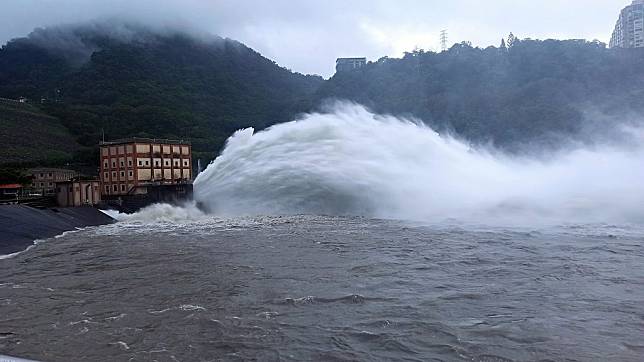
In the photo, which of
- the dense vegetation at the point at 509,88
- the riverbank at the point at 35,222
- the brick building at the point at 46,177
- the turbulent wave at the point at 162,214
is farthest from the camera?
the dense vegetation at the point at 509,88

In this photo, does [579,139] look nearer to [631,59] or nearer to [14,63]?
[631,59]

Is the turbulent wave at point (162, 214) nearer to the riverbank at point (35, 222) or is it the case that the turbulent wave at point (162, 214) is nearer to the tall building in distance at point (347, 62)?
the riverbank at point (35, 222)

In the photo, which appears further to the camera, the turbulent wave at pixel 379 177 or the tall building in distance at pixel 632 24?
the tall building in distance at pixel 632 24

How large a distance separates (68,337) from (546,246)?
1365 centimetres

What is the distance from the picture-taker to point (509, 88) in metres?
107

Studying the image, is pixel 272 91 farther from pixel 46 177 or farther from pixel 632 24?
pixel 632 24

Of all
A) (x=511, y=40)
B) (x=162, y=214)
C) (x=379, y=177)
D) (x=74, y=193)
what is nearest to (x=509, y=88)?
(x=511, y=40)

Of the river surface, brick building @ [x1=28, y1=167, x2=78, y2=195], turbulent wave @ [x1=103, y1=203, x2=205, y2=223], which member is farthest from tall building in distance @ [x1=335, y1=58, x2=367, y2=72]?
the river surface

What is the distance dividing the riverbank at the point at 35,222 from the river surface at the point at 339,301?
457 cm

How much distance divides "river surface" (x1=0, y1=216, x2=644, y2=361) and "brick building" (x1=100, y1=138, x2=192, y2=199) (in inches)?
1072

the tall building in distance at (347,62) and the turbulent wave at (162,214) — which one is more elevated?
the tall building in distance at (347,62)

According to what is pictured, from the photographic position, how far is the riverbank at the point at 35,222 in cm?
2220

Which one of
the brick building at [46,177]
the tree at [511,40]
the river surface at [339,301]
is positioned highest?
the tree at [511,40]

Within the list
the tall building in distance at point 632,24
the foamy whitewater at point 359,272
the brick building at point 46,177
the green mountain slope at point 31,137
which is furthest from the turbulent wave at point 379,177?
the tall building in distance at point 632,24
